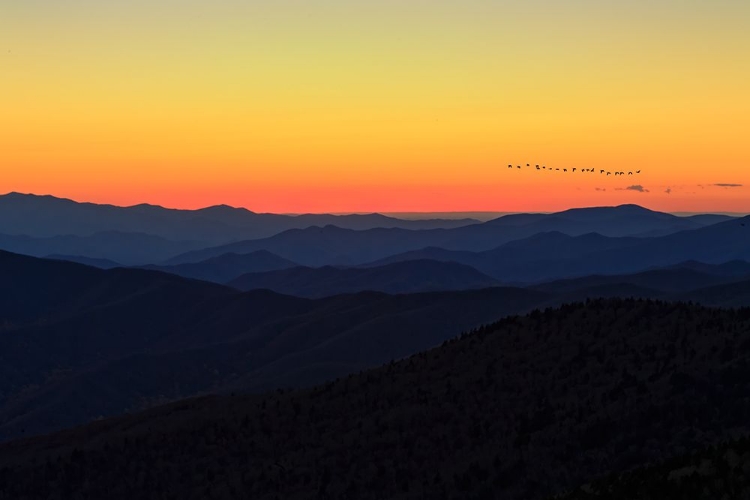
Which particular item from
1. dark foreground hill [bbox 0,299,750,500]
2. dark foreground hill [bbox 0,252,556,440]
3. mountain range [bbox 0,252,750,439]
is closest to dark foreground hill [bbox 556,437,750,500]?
dark foreground hill [bbox 0,299,750,500]

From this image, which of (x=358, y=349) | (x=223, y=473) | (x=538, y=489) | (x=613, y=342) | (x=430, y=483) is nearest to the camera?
(x=538, y=489)

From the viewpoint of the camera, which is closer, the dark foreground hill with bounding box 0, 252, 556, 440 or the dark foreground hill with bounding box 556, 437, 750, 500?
the dark foreground hill with bounding box 556, 437, 750, 500

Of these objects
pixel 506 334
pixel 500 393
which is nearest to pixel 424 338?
pixel 506 334

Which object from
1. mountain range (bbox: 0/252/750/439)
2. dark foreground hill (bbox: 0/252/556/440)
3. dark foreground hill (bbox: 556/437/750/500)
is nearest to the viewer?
dark foreground hill (bbox: 556/437/750/500)

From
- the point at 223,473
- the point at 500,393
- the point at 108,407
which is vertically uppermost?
the point at 500,393

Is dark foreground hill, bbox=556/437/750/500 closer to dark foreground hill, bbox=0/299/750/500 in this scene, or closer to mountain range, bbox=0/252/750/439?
dark foreground hill, bbox=0/299/750/500

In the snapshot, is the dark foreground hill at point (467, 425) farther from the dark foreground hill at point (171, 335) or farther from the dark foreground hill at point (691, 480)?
the dark foreground hill at point (171, 335)

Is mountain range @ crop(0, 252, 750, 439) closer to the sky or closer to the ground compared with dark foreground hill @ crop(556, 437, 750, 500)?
closer to the ground

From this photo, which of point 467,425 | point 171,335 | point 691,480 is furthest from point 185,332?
point 691,480

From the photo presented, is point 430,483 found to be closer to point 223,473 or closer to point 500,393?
point 500,393

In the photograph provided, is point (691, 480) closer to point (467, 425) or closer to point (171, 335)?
point (467, 425)

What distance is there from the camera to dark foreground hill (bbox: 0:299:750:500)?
31.1 meters

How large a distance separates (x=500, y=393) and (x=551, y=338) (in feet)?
21.9

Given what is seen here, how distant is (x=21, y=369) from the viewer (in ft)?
381
